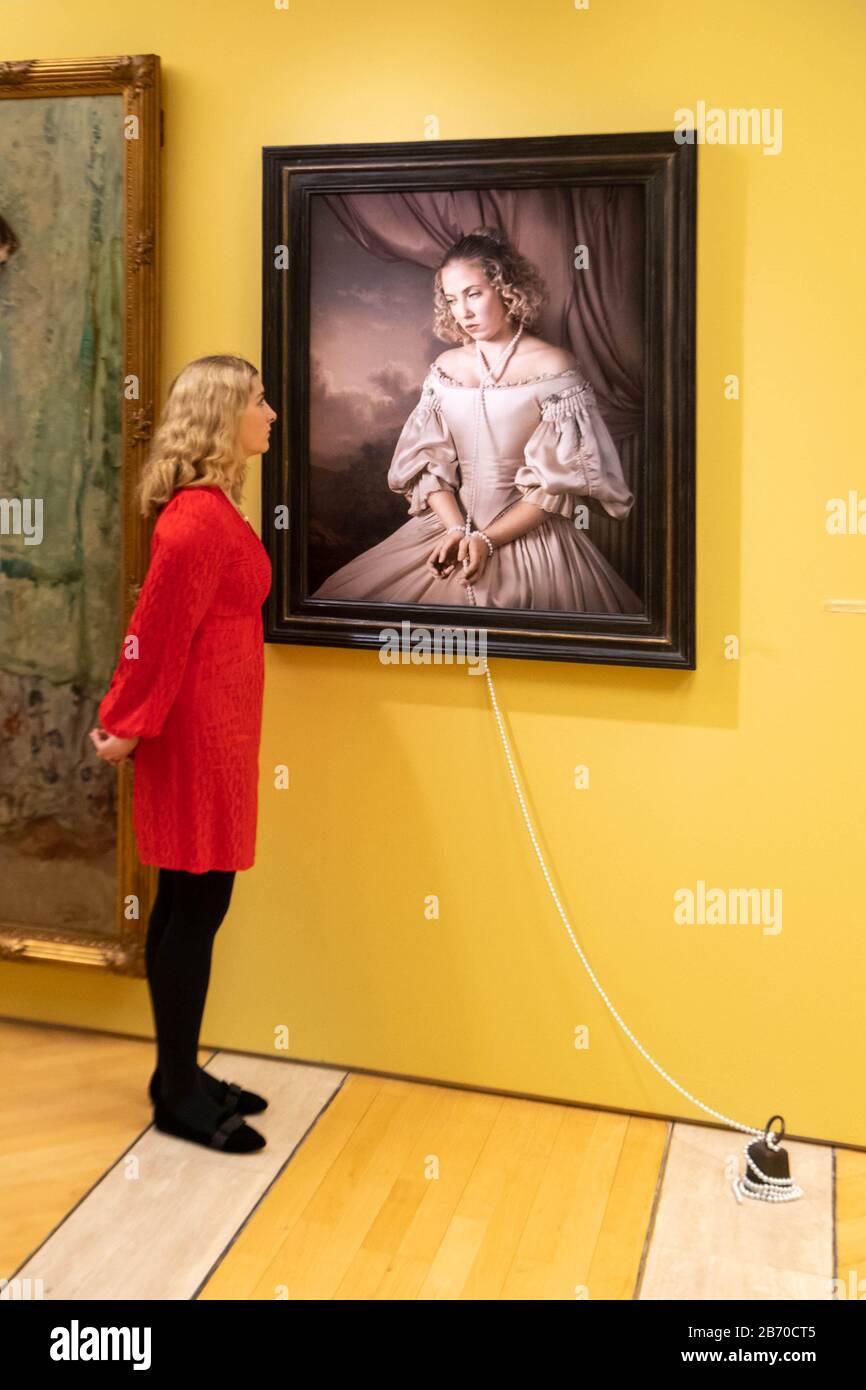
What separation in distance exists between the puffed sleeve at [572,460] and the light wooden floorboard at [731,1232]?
4.31ft

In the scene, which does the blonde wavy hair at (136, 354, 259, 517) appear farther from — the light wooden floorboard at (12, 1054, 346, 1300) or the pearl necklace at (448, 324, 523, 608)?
the light wooden floorboard at (12, 1054, 346, 1300)

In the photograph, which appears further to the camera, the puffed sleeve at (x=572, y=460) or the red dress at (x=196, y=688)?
the puffed sleeve at (x=572, y=460)

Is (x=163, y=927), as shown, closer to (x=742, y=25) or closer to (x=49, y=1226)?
(x=49, y=1226)

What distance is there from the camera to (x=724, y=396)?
279 centimetres

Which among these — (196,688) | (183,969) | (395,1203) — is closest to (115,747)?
(196,688)

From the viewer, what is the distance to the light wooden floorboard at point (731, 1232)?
2.45m

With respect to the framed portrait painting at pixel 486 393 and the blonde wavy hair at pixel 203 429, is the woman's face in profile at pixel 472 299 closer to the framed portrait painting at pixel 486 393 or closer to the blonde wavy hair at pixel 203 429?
the framed portrait painting at pixel 486 393

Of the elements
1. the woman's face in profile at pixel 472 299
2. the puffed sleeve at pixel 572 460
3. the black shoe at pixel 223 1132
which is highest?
the woman's face in profile at pixel 472 299

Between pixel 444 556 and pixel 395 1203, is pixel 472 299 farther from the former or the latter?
pixel 395 1203

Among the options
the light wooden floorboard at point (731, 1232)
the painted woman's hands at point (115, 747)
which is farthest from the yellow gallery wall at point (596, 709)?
the painted woman's hands at point (115, 747)

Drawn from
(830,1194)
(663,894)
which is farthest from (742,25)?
(830,1194)

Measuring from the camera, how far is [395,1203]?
270 cm

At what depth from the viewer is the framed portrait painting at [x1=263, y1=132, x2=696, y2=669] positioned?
2791mm

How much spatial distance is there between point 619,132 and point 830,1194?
82.4 inches
